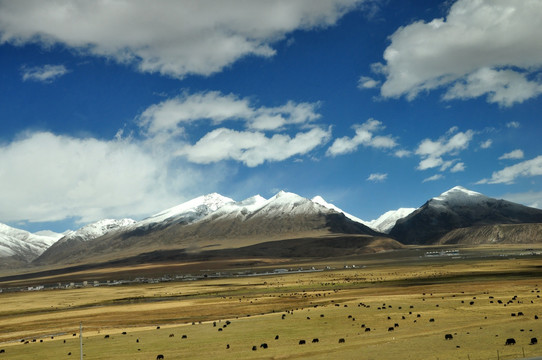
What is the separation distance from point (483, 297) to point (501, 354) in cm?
4179

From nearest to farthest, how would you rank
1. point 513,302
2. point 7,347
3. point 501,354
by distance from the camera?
point 501,354 < point 7,347 < point 513,302

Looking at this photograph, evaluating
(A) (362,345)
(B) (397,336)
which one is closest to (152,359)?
(A) (362,345)

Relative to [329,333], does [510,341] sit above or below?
above

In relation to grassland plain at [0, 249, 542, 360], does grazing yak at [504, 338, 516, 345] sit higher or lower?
higher

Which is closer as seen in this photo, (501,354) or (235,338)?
(501,354)

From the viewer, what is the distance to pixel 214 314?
78375 mm

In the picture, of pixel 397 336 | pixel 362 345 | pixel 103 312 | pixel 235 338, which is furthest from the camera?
pixel 103 312

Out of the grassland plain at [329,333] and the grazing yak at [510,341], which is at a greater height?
the grazing yak at [510,341]

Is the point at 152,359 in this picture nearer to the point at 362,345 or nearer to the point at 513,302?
the point at 362,345

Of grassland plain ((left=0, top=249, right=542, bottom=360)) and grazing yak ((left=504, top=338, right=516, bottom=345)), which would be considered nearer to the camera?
grazing yak ((left=504, top=338, right=516, bottom=345))

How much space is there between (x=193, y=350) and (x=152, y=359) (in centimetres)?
400

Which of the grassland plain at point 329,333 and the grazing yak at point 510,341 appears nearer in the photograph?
the grazing yak at point 510,341

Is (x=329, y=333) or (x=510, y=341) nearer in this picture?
(x=510, y=341)

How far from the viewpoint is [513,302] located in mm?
60969
